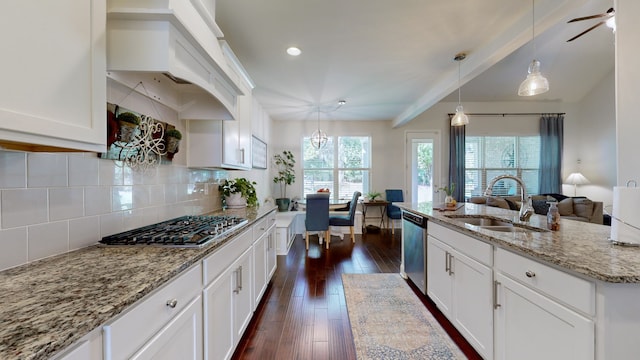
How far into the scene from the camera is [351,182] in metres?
6.22

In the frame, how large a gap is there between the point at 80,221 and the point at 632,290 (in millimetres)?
2294

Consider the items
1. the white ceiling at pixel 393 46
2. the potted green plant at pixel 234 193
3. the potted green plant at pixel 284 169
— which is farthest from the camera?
the potted green plant at pixel 284 169

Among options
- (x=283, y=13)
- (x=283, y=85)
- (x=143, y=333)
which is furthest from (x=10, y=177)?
(x=283, y=85)

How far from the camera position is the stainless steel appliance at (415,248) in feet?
8.06

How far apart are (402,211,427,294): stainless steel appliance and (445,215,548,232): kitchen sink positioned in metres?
0.33

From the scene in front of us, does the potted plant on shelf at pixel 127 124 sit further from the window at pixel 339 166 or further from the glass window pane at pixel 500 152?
the glass window pane at pixel 500 152

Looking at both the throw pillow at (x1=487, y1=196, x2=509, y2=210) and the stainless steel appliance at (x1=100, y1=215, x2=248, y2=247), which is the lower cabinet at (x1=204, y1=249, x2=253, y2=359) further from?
the throw pillow at (x1=487, y1=196, x2=509, y2=210)

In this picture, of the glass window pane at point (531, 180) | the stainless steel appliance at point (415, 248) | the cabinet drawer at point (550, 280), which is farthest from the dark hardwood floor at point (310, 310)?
the glass window pane at point (531, 180)

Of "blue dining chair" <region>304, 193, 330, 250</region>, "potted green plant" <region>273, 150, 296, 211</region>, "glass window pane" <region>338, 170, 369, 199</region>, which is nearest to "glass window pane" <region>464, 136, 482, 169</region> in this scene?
"glass window pane" <region>338, 170, 369, 199</region>

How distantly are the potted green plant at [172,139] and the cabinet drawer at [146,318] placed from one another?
1072 millimetres

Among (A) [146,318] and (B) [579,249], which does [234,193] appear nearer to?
(A) [146,318]

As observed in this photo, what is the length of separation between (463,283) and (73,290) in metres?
2.09

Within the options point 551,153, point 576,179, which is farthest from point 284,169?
point 576,179

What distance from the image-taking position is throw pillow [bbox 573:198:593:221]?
14.6 ft
